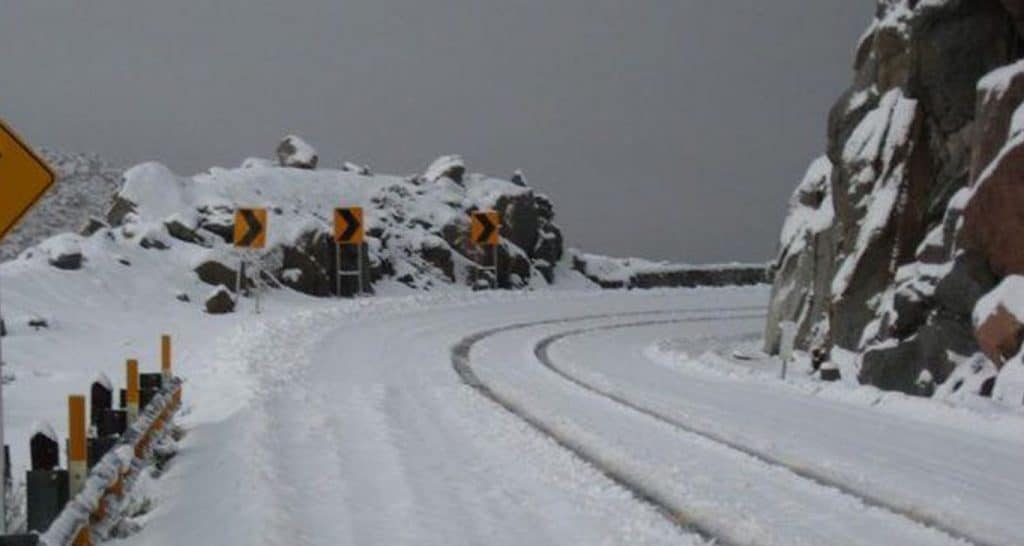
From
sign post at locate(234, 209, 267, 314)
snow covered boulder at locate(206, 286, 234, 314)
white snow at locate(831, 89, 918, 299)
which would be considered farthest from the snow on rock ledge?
white snow at locate(831, 89, 918, 299)

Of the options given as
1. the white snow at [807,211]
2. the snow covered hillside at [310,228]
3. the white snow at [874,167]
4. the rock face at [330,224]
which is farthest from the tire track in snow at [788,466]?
the rock face at [330,224]

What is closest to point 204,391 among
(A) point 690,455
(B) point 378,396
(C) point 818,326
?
(B) point 378,396

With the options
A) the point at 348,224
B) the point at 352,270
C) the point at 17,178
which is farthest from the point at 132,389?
the point at 352,270

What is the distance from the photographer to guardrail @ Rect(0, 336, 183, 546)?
20.1ft

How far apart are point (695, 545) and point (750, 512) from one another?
3.73 ft

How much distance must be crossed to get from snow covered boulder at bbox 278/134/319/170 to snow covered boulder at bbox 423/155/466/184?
5.68 meters

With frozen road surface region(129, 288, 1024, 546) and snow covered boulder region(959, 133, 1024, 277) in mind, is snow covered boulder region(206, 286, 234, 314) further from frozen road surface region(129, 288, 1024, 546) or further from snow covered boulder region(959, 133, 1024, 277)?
snow covered boulder region(959, 133, 1024, 277)

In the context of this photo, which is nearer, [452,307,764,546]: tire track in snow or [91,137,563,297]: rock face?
[452,307,764,546]: tire track in snow

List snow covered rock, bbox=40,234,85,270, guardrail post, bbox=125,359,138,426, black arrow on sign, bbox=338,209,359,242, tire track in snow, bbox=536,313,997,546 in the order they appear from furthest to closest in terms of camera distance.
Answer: black arrow on sign, bbox=338,209,359,242 < snow covered rock, bbox=40,234,85,270 < guardrail post, bbox=125,359,138,426 < tire track in snow, bbox=536,313,997,546

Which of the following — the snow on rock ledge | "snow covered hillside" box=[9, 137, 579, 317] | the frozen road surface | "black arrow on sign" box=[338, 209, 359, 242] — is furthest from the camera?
the snow on rock ledge

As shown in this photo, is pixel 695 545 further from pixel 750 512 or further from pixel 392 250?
pixel 392 250

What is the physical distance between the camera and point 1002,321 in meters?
16.4

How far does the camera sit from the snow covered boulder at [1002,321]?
1614cm

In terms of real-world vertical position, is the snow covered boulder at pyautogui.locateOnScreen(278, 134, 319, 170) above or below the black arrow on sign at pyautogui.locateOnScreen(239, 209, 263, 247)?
above
